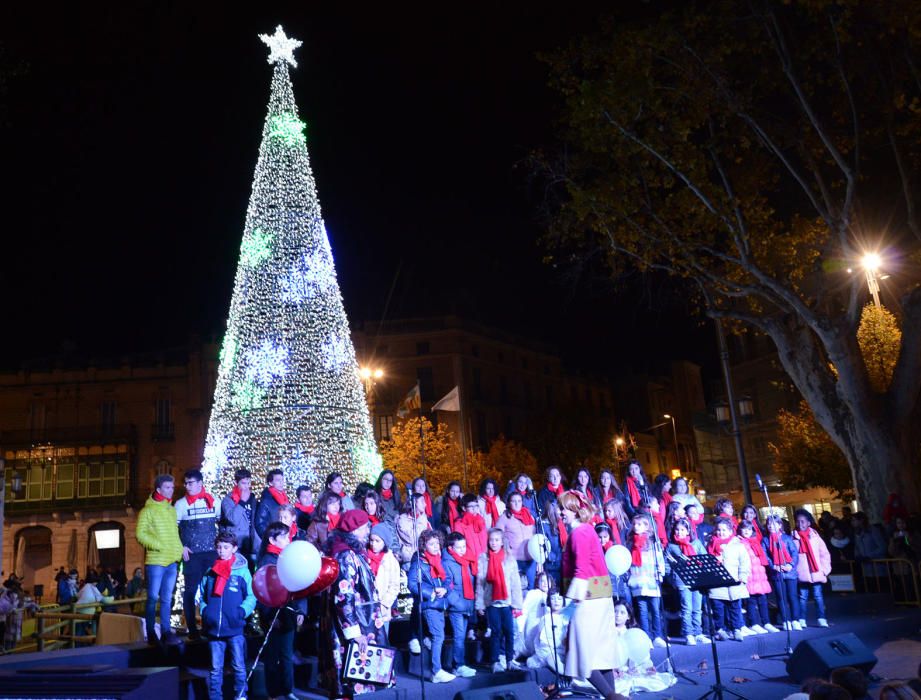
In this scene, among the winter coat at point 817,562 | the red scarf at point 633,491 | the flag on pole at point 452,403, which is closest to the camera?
the winter coat at point 817,562

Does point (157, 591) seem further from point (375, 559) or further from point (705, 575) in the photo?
point (705, 575)

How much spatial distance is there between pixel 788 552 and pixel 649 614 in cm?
237

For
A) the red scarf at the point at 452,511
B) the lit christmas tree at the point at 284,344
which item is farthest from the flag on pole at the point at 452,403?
the red scarf at the point at 452,511

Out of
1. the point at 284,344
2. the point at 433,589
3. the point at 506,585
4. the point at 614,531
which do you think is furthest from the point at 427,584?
the point at 284,344

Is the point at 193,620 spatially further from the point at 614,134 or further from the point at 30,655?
the point at 614,134

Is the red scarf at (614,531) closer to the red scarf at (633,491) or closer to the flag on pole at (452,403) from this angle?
the red scarf at (633,491)

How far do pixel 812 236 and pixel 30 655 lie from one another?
1553 cm

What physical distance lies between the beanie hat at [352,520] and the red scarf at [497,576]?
1.50 m

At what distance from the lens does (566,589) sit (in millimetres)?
7535

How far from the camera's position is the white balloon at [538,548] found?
9273mm

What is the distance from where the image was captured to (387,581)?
8.27 meters

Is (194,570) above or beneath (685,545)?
above

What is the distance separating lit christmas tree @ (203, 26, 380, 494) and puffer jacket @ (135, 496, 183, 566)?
6.03m

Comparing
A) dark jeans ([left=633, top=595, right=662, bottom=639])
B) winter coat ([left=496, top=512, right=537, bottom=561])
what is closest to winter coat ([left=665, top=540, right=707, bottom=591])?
dark jeans ([left=633, top=595, right=662, bottom=639])
